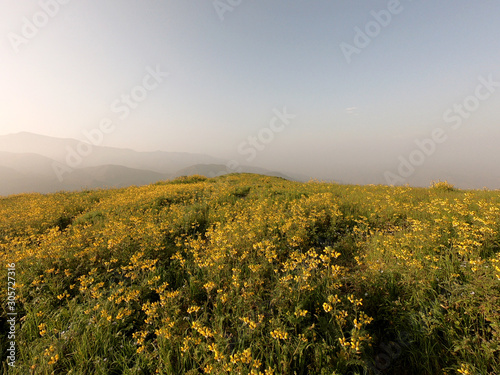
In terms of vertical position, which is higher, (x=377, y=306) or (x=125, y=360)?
(x=377, y=306)

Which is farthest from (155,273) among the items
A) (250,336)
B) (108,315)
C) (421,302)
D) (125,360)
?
(421,302)

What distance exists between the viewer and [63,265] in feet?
14.2

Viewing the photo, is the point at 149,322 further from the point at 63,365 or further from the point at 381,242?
the point at 381,242

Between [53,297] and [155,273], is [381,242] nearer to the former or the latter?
[155,273]

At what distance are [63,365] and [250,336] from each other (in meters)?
2.44

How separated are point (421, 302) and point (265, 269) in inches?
96.2

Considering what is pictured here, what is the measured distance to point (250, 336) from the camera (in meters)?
2.53

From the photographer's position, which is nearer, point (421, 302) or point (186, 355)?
point (186, 355)

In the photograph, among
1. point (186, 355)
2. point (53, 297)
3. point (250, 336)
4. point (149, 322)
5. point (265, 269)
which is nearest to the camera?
point (186, 355)

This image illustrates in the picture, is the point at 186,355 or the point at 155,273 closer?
the point at 186,355

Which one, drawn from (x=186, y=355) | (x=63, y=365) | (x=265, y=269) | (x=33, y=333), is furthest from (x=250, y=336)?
(x=33, y=333)

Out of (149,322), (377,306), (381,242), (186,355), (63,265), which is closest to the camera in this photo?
(186,355)

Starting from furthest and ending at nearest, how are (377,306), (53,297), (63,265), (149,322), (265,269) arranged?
(63,265) < (265,269) < (53,297) < (377,306) < (149,322)

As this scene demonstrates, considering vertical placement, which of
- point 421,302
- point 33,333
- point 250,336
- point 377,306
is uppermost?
point 421,302
